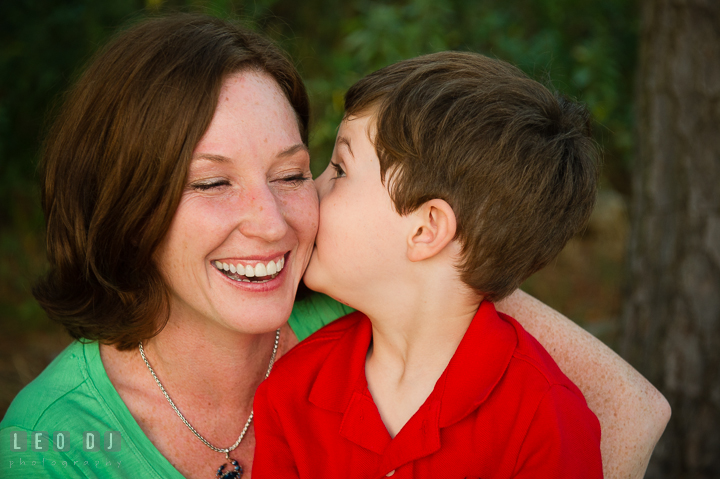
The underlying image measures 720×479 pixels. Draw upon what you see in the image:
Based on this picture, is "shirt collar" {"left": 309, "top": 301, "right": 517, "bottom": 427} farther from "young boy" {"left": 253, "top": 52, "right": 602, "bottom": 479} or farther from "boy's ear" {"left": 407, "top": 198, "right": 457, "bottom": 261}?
"boy's ear" {"left": 407, "top": 198, "right": 457, "bottom": 261}

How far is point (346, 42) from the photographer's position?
4121 millimetres

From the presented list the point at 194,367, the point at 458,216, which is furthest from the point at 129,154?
the point at 458,216

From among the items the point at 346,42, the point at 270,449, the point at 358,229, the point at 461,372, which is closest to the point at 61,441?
the point at 270,449

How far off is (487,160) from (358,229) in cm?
44

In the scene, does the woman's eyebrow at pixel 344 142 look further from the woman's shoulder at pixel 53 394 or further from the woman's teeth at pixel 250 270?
the woman's shoulder at pixel 53 394

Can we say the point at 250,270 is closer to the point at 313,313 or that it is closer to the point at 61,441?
the point at 313,313

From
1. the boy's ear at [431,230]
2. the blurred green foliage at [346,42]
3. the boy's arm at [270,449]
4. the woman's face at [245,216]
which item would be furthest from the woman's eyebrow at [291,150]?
the blurred green foliage at [346,42]

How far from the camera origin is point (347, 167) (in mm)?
1978

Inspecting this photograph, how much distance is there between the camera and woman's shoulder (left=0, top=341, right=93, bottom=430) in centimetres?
184

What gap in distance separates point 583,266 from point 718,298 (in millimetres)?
3133

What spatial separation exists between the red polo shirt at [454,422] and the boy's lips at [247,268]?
0.35 metres

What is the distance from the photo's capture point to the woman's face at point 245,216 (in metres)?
1.77

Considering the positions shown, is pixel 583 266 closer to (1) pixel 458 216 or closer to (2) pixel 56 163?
(1) pixel 458 216

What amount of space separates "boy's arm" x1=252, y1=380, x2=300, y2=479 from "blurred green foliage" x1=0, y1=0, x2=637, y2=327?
1.59m
